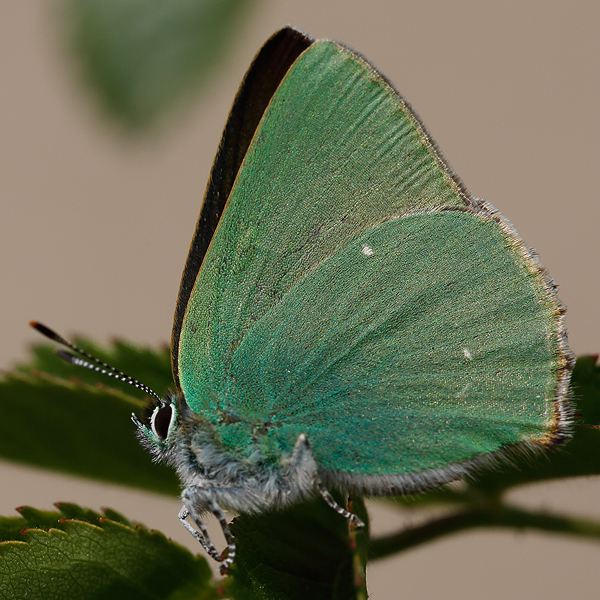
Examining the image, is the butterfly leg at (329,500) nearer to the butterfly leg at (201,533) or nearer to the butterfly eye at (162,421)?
the butterfly leg at (201,533)

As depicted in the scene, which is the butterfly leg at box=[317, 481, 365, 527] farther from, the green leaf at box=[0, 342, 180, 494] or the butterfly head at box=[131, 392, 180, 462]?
the green leaf at box=[0, 342, 180, 494]

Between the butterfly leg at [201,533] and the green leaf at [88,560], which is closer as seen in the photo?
the green leaf at [88,560]

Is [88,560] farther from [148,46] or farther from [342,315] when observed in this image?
[148,46]

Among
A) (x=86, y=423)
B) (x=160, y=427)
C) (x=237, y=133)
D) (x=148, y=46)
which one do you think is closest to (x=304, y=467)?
(x=160, y=427)

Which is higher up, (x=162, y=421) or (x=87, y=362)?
(x=87, y=362)

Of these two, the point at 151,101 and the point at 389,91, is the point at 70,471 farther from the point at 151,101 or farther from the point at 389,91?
the point at 151,101

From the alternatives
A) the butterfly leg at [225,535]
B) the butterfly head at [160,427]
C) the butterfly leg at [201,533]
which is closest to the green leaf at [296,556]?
the butterfly leg at [225,535]
